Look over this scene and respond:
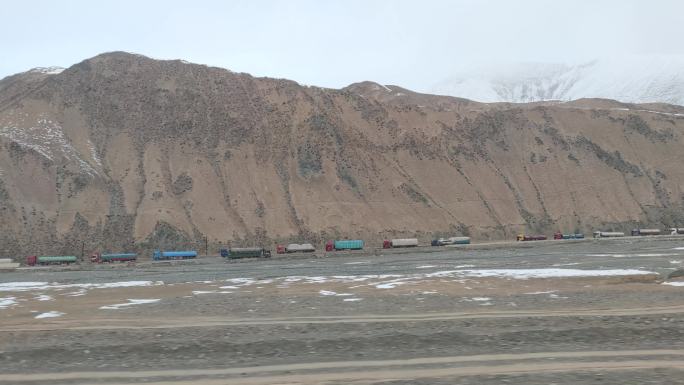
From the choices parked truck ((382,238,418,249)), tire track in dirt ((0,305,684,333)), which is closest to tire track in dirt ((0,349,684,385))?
tire track in dirt ((0,305,684,333))

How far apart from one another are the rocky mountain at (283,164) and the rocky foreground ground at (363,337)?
54331 mm

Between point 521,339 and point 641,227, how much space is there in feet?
318

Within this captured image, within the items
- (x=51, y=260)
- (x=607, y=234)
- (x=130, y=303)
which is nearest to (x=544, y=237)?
(x=607, y=234)

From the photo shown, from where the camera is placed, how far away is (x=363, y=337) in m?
15.6

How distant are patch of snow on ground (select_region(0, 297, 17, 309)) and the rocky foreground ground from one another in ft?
0.50

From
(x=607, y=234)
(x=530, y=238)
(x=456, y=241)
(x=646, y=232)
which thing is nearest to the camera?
(x=456, y=241)

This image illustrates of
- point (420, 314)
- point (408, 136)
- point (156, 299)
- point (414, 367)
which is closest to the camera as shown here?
point (414, 367)

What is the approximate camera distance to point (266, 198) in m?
89.9

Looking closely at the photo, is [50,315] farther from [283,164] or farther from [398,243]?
[283,164]

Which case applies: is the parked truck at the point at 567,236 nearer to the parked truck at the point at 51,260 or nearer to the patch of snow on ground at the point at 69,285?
the patch of snow on ground at the point at 69,285

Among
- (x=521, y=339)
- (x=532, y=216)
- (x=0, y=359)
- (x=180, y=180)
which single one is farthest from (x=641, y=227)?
(x=0, y=359)

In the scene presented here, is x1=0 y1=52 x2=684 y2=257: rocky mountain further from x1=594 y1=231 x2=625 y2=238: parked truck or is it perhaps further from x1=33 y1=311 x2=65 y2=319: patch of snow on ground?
x1=33 y1=311 x2=65 y2=319: patch of snow on ground

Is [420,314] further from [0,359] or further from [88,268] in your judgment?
[88,268]

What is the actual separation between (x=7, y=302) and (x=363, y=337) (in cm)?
2274
